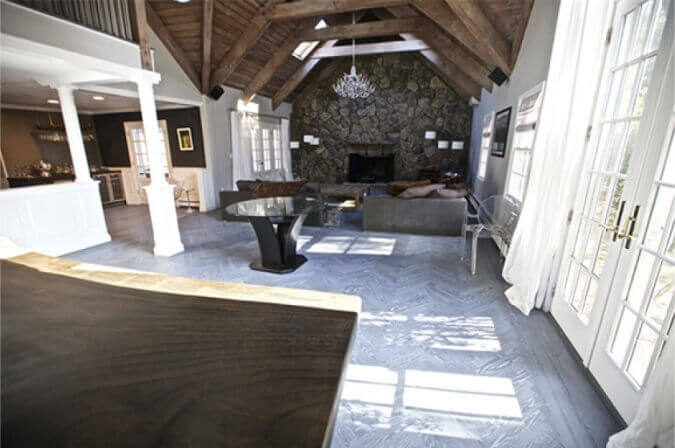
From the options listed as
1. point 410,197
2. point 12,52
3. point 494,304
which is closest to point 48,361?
point 494,304

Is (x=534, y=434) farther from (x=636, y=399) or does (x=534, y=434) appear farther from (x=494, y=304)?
(x=494, y=304)

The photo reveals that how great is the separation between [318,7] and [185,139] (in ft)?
12.5

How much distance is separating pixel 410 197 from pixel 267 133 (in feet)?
17.3

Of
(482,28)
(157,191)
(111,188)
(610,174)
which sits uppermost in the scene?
(482,28)

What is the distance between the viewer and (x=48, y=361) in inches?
16.3

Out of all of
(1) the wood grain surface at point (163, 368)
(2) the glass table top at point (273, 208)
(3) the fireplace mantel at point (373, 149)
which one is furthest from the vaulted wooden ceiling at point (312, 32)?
(1) the wood grain surface at point (163, 368)

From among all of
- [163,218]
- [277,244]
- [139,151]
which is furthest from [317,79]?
[277,244]

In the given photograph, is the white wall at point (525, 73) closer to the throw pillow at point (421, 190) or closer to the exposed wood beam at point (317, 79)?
the throw pillow at point (421, 190)

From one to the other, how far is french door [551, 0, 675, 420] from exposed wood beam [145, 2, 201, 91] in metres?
5.76

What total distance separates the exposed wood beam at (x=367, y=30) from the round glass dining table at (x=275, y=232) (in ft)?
13.6

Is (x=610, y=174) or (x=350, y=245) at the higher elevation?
(x=610, y=174)

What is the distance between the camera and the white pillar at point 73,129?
3.84 meters

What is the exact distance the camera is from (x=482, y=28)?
151 inches

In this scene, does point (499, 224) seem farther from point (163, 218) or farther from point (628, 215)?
point (163, 218)
